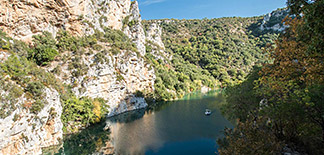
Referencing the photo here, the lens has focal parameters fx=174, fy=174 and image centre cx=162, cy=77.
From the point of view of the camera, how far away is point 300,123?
7.67 meters

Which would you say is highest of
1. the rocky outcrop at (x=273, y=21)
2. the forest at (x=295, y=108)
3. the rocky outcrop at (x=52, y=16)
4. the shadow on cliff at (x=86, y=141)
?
the rocky outcrop at (x=273, y=21)

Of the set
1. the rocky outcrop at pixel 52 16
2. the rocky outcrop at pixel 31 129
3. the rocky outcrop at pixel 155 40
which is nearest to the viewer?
the rocky outcrop at pixel 31 129

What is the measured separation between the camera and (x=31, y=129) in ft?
61.4

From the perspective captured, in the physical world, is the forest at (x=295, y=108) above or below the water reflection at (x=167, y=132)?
above

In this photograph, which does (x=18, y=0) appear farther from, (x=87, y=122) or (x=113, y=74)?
(x=87, y=122)

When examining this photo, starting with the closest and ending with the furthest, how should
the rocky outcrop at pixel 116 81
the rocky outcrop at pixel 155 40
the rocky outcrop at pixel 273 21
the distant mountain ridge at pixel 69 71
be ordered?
the distant mountain ridge at pixel 69 71 < the rocky outcrop at pixel 116 81 < the rocky outcrop at pixel 155 40 < the rocky outcrop at pixel 273 21

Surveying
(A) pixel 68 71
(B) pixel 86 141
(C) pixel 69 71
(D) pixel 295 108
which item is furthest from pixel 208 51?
(D) pixel 295 108

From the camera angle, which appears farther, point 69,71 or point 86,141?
point 69,71

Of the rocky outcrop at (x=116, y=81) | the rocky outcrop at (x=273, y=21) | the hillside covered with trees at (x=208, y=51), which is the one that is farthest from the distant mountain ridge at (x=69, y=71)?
the rocky outcrop at (x=273, y=21)

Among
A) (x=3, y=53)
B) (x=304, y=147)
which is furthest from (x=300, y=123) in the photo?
(x=3, y=53)

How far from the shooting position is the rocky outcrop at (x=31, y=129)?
16.0 meters

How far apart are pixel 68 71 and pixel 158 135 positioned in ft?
68.5

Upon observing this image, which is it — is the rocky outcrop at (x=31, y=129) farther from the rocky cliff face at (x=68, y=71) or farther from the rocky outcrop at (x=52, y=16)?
the rocky outcrop at (x=52, y=16)

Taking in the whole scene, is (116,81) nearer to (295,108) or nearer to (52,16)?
(52,16)
